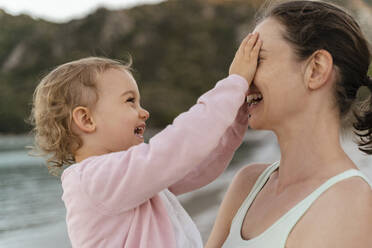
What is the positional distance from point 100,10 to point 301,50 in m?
61.1

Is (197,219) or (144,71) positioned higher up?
(197,219)

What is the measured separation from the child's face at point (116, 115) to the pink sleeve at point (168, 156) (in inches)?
11.6

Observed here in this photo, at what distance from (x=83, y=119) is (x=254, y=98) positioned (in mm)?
654

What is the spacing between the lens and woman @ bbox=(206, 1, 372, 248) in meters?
1.45

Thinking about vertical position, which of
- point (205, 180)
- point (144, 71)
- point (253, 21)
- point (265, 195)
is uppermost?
point (253, 21)

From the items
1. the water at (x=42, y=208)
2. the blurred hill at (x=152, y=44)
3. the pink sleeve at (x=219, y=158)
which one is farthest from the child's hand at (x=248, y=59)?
the blurred hill at (x=152, y=44)

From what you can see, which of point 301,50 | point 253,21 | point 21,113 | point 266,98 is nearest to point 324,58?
point 301,50

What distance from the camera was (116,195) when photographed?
59.4 inches

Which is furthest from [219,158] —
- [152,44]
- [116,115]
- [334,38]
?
[152,44]

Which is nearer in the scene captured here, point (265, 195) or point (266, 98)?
point (266, 98)

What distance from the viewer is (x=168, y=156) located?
1.47 m

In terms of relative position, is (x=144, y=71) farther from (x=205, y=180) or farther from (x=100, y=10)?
(x=205, y=180)

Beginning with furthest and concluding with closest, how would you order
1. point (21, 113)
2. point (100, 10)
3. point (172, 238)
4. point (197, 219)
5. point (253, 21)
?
point (100, 10)
point (21, 113)
point (197, 219)
point (253, 21)
point (172, 238)

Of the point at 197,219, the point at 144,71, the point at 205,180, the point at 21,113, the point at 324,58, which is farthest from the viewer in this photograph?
the point at 144,71
